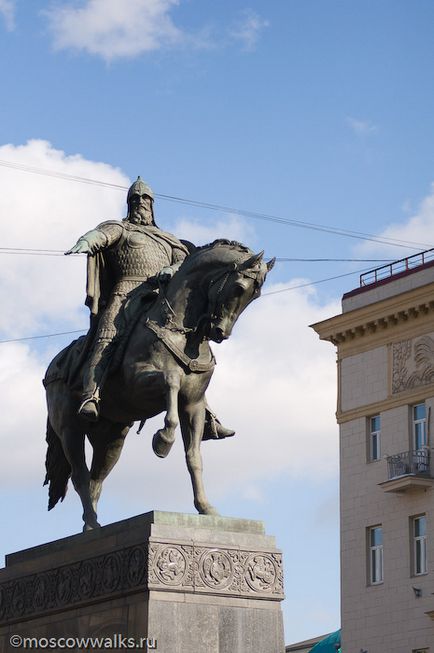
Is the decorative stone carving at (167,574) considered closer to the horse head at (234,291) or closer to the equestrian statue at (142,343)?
the equestrian statue at (142,343)

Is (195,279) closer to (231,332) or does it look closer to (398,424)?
(231,332)

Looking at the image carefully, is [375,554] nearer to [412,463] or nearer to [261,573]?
[412,463]

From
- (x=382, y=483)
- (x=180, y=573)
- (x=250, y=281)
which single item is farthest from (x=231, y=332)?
(x=382, y=483)

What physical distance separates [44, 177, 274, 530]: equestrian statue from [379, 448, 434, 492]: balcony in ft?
94.6

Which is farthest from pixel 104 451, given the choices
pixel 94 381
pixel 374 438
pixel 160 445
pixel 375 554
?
pixel 374 438

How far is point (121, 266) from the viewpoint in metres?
18.0

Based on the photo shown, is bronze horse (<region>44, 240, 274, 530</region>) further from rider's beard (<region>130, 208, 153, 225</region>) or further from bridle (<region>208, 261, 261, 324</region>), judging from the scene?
rider's beard (<region>130, 208, 153, 225</region>)

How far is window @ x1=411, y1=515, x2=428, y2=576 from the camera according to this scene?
153 ft

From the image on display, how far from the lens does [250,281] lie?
16250mm

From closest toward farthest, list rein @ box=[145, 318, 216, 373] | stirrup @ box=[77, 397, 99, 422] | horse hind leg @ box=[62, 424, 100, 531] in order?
rein @ box=[145, 318, 216, 373]
stirrup @ box=[77, 397, 99, 422]
horse hind leg @ box=[62, 424, 100, 531]

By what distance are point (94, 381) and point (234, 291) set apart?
6.24ft

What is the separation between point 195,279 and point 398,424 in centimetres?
3226

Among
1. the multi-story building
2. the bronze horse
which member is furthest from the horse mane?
the multi-story building

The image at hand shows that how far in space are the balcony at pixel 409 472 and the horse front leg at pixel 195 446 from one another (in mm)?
30351
